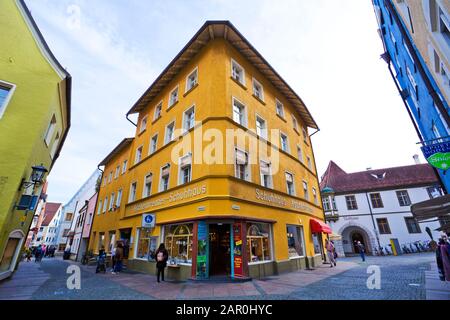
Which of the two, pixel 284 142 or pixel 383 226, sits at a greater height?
pixel 284 142

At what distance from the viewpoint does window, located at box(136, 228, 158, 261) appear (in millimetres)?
12258

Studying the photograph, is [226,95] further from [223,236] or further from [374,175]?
[374,175]

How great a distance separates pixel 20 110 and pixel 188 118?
836 centimetres

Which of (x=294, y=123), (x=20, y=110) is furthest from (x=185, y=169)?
(x=294, y=123)

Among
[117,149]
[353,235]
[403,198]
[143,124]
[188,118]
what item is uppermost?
[143,124]

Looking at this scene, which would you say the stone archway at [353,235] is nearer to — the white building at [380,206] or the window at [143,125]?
the white building at [380,206]

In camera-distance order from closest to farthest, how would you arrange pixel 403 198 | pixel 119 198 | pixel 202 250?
A: 1. pixel 202 250
2. pixel 119 198
3. pixel 403 198

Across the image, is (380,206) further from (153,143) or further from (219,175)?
(153,143)

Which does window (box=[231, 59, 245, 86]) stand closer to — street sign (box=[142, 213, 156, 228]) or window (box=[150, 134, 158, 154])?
window (box=[150, 134, 158, 154])

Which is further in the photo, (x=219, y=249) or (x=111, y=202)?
(x=111, y=202)

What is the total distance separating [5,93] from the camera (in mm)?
9711

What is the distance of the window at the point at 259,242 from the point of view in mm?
10285

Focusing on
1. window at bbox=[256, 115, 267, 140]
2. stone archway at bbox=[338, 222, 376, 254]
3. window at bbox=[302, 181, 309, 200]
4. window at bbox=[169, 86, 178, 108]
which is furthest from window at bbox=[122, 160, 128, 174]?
stone archway at bbox=[338, 222, 376, 254]

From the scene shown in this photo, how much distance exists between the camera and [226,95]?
12.1 metres
